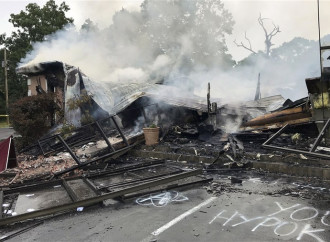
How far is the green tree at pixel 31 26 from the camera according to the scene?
104 ft

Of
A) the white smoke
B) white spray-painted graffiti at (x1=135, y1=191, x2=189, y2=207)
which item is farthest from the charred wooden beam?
white spray-painted graffiti at (x1=135, y1=191, x2=189, y2=207)

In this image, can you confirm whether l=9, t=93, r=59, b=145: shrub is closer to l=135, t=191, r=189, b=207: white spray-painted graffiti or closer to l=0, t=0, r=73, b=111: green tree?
l=135, t=191, r=189, b=207: white spray-painted graffiti

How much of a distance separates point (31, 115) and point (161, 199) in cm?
924

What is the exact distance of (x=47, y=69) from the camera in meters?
15.9

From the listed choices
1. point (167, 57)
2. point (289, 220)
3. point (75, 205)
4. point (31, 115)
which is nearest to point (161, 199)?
point (75, 205)

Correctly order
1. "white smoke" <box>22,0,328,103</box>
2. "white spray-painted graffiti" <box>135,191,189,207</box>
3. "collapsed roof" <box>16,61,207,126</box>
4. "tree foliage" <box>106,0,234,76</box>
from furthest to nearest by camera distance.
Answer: "tree foliage" <box>106,0,234,76</box>, "white smoke" <box>22,0,328,103</box>, "collapsed roof" <box>16,61,207,126</box>, "white spray-painted graffiti" <box>135,191,189,207</box>

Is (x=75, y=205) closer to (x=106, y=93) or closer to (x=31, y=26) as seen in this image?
(x=106, y=93)

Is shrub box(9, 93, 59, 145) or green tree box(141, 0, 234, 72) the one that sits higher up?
green tree box(141, 0, 234, 72)

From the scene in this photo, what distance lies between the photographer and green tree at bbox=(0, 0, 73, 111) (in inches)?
1252

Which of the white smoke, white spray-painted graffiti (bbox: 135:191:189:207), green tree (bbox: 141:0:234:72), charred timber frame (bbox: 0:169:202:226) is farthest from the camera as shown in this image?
green tree (bbox: 141:0:234:72)

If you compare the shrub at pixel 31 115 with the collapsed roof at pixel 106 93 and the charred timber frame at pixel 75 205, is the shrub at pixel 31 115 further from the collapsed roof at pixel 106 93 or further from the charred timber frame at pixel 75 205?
the charred timber frame at pixel 75 205

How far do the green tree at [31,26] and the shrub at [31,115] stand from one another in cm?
2111

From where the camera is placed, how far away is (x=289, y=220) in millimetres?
4488

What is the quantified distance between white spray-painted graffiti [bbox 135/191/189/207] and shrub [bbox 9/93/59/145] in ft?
28.1
